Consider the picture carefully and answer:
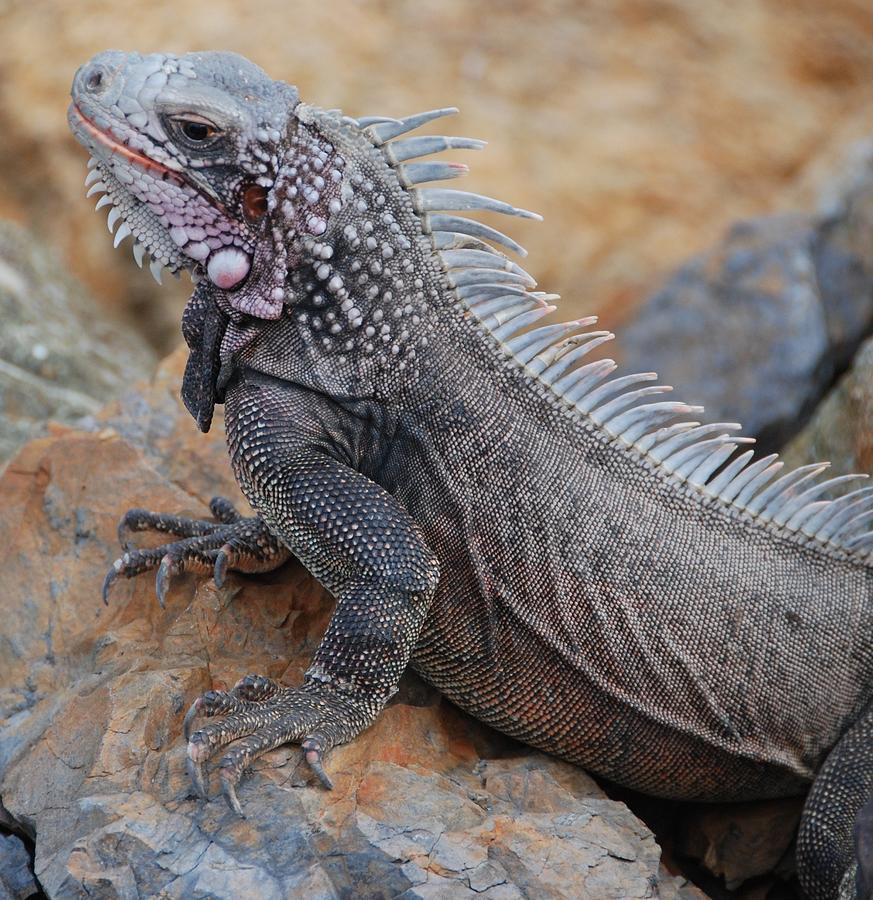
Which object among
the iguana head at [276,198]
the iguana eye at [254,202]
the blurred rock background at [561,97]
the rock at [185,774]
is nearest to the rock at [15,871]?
the rock at [185,774]

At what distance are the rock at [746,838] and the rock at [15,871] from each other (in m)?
3.30

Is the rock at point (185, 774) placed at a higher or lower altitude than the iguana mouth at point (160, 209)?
lower

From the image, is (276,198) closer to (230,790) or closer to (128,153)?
(128,153)

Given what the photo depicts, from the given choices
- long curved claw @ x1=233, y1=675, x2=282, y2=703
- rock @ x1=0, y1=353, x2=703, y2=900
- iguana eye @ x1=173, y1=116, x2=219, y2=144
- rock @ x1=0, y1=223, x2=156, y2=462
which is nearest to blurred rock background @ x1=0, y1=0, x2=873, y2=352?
rock @ x1=0, y1=223, x2=156, y2=462

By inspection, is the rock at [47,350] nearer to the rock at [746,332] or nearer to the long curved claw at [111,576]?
the long curved claw at [111,576]

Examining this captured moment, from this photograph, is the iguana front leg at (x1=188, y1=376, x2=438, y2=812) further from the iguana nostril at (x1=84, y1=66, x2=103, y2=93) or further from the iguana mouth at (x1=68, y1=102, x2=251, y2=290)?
the iguana nostril at (x1=84, y1=66, x2=103, y2=93)

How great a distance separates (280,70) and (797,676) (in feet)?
32.6

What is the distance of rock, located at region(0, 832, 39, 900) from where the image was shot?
4664 mm

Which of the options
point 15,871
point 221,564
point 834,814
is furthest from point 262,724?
point 834,814

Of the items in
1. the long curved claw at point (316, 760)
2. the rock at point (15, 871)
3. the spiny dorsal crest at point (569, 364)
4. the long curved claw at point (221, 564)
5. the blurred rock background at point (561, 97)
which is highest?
the blurred rock background at point (561, 97)

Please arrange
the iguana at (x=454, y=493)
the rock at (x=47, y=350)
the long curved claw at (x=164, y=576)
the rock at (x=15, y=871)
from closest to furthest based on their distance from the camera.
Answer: the rock at (x=15, y=871)
the iguana at (x=454, y=493)
the long curved claw at (x=164, y=576)
the rock at (x=47, y=350)

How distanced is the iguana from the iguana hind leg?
0.01 m

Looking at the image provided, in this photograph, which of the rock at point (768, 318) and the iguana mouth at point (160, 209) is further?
the rock at point (768, 318)

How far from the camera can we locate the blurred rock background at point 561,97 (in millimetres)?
12758
